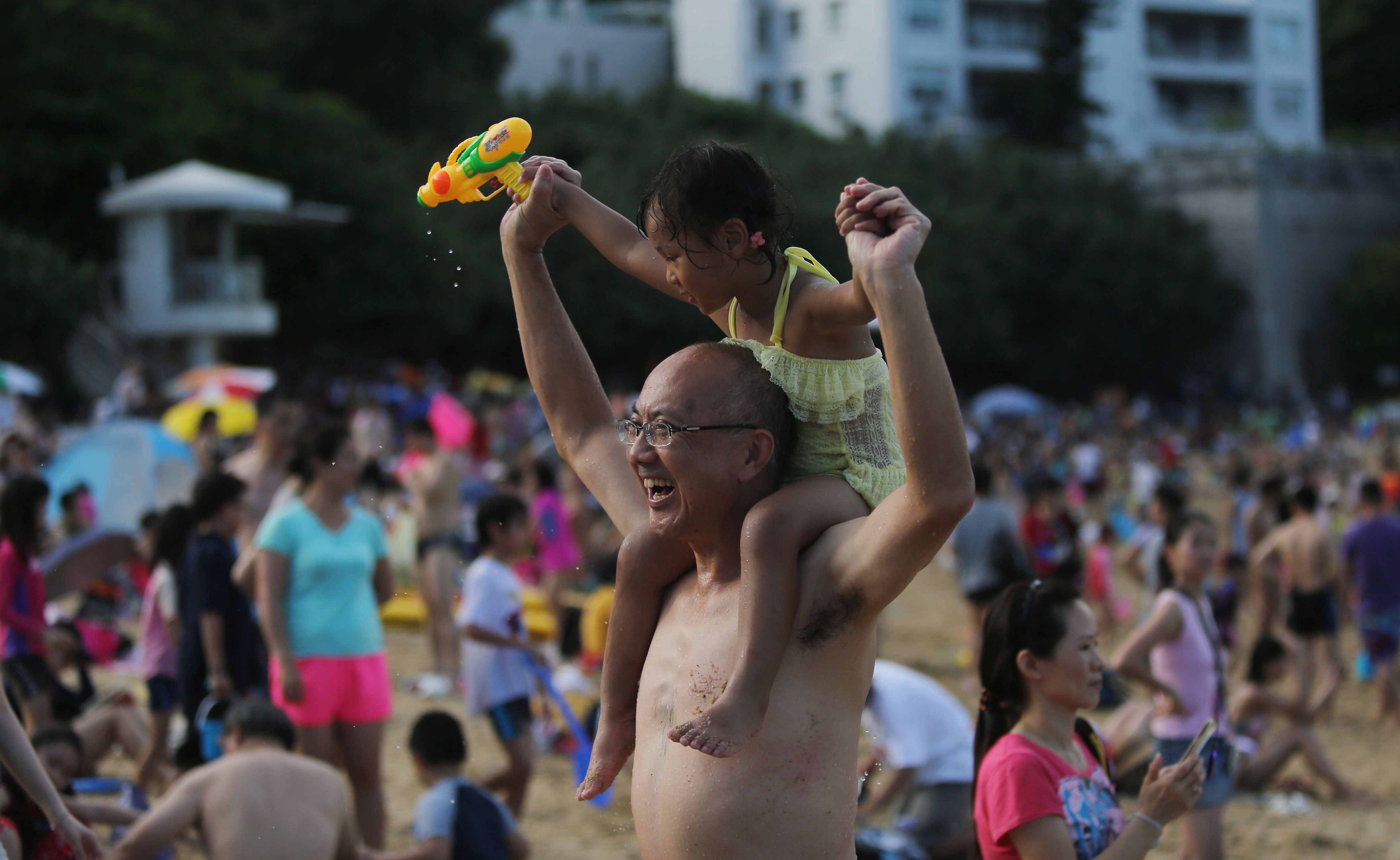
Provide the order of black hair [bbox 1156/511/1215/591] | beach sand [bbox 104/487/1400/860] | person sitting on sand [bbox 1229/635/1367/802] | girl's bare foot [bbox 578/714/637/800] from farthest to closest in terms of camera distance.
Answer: person sitting on sand [bbox 1229/635/1367/802] → beach sand [bbox 104/487/1400/860] → black hair [bbox 1156/511/1215/591] → girl's bare foot [bbox 578/714/637/800]

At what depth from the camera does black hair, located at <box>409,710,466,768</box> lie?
472 centimetres

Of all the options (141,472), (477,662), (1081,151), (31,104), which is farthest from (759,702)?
(1081,151)

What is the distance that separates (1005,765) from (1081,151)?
1839 inches

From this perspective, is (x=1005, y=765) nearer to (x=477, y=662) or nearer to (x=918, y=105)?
(x=477, y=662)

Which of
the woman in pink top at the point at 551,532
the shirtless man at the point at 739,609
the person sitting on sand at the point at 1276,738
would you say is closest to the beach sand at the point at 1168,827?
the person sitting on sand at the point at 1276,738

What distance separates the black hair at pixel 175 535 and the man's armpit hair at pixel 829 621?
460 centimetres

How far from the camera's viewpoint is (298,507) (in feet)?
17.4

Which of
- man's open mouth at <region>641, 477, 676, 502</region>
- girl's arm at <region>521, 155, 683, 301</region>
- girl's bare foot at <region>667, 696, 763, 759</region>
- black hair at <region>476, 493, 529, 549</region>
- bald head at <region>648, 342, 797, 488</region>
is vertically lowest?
black hair at <region>476, 493, 529, 549</region>

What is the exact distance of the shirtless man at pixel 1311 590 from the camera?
8945 millimetres

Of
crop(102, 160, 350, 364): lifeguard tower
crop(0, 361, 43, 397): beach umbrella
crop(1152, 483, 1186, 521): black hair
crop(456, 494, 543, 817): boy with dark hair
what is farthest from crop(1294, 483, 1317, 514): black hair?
crop(102, 160, 350, 364): lifeguard tower

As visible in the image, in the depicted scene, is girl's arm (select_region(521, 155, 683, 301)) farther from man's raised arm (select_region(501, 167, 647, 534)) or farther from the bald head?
the bald head

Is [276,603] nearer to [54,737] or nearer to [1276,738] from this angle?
[54,737]

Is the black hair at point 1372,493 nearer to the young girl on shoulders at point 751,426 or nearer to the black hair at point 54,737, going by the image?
the black hair at point 54,737

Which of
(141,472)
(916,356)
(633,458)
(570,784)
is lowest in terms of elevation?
(570,784)
